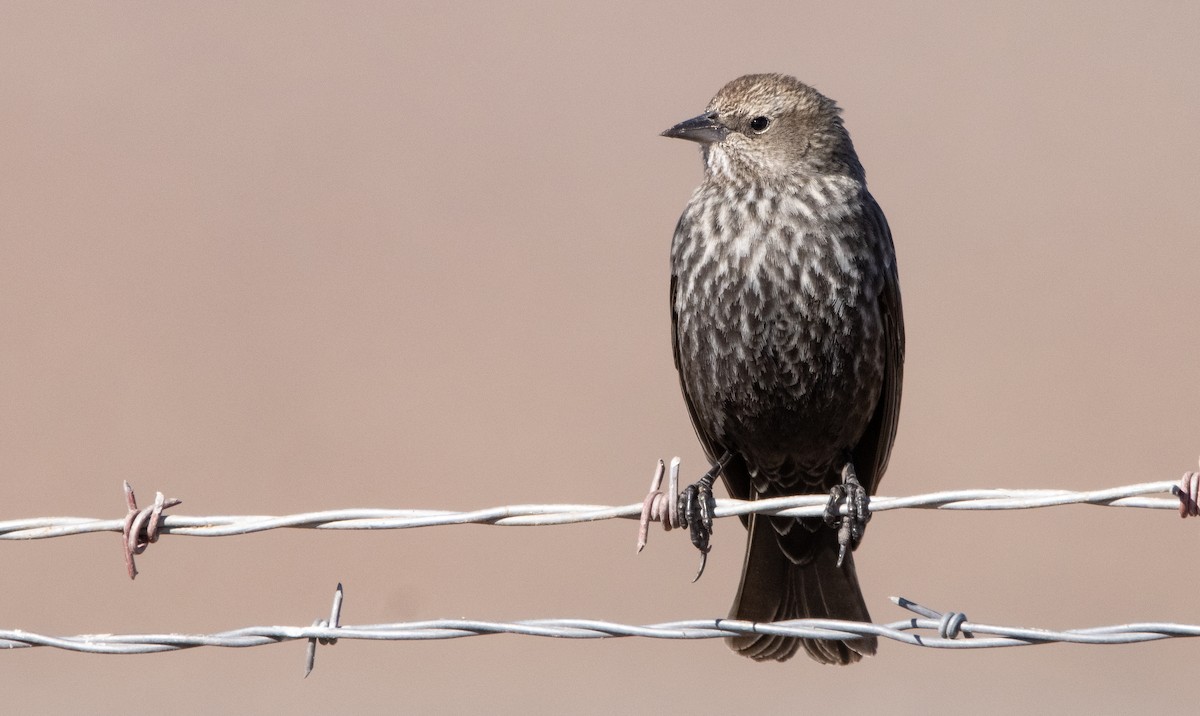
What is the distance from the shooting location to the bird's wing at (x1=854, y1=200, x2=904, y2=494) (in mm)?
4977

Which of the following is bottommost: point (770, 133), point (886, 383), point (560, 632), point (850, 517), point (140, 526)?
point (560, 632)

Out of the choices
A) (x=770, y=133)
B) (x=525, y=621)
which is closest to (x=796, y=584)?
(x=770, y=133)

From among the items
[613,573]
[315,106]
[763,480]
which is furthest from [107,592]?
[315,106]

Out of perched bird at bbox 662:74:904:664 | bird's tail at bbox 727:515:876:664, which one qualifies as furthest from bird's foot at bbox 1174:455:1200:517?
bird's tail at bbox 727:515:876:664

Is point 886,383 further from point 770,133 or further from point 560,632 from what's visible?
point 560,632

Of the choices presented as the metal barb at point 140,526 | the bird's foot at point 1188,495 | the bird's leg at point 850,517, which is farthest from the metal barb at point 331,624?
the bird's foot at point 1188,495

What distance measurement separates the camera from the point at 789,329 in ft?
15.7

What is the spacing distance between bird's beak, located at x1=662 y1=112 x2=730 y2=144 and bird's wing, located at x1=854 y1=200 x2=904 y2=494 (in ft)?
1.93

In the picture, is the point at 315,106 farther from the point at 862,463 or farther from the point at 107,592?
the point at 862,463

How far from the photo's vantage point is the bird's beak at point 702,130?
17.5 ft

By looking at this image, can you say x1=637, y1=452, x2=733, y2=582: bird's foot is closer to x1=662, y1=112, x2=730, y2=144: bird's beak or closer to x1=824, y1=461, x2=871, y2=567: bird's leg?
x1=824, y1=461, x2=871, y2=567: bird's leg

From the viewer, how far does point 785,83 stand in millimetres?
5344

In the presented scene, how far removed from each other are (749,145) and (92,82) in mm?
18311

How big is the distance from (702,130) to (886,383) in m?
1.05
